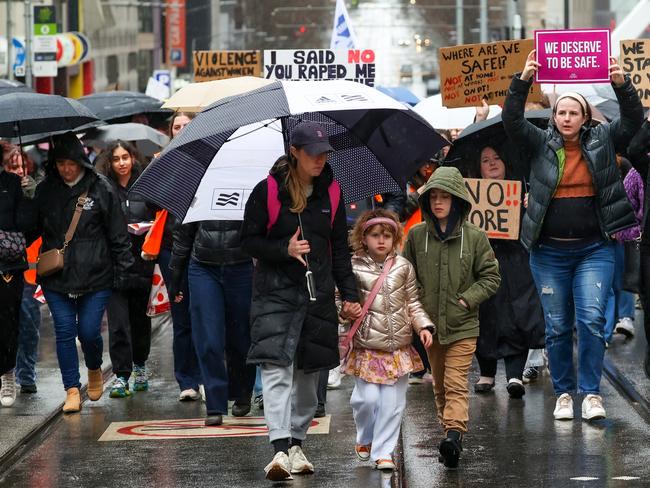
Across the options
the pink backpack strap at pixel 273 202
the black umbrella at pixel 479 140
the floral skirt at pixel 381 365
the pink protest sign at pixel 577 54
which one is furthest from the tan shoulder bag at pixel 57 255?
the pink protest sign at pixel 577 54

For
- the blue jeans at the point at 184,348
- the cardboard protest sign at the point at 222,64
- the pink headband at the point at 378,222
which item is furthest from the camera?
the cardboard protest sign at the point at 222,64

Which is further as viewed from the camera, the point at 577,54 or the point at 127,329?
the point at 127,329

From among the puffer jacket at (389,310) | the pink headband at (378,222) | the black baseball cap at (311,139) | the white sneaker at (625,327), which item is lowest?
the white sneaker at (625,327)

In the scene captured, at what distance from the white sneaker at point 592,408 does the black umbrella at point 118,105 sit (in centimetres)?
736

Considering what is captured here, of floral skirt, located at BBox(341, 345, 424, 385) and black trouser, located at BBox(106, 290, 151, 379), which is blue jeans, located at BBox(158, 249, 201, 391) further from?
floral skirt, located at BBox(341, 345, 424, 385)

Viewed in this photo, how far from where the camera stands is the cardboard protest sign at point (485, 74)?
12.2m

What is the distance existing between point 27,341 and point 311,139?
4278mm

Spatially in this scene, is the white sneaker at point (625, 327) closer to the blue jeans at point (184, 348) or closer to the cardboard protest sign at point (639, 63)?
the cardboard protest sign at point (639, 63)

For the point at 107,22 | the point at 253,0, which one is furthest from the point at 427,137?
the point at 253,0

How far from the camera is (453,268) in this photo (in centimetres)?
869

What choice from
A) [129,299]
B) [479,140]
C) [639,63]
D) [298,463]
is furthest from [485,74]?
[298,463]

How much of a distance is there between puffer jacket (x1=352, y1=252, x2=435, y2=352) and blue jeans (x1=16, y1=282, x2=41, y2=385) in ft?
12.6

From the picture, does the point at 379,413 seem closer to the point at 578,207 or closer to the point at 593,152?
the point at 578,207

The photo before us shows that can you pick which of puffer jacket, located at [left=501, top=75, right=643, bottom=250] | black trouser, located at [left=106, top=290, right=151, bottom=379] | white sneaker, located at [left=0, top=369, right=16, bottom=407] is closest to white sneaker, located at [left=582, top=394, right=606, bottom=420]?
puffer jacket, located at [left=501, top=75, right=643, bottom=250]
